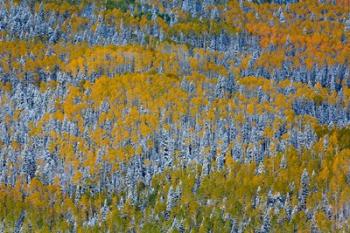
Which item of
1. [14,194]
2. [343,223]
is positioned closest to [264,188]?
[343,223]

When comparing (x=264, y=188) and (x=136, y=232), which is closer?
(x=136, y=232)

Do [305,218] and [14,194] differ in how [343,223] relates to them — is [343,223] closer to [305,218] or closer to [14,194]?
[305,218]

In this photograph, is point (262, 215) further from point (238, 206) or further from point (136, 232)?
point (136, 232)

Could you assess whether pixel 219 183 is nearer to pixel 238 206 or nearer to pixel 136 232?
pixel 238 206

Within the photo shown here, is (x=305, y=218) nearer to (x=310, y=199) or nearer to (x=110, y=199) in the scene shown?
(x=310, y=199)

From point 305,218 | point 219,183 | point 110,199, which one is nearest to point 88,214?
point 110,199

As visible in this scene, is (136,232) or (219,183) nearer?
(136,232)
